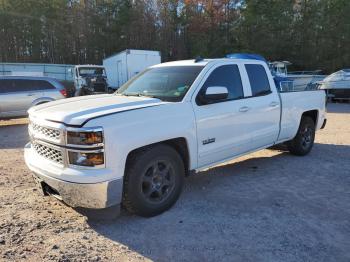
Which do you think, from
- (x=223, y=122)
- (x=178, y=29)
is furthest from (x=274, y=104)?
(x=178, y=29)

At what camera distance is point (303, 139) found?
24.2 ft

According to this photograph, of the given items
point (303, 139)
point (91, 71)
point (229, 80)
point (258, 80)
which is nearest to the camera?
point (229, 80)

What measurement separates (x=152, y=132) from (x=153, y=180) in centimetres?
61

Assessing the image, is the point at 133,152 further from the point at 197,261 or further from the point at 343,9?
the point at 343,9

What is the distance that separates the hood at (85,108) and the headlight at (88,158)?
32cm

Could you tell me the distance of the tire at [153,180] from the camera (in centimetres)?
407

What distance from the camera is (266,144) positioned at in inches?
243

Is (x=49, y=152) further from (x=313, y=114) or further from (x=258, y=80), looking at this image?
(x=313, y=114)

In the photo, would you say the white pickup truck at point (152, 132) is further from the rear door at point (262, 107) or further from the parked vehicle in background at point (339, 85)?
the parked vehicle in background at point (339, 85)

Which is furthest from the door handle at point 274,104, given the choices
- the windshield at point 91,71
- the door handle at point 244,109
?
the windshield at point 91,71

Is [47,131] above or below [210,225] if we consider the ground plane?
above

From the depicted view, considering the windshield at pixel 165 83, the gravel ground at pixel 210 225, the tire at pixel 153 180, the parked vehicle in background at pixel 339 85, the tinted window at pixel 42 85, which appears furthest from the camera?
the parked vehicle in background at pixel 339 85

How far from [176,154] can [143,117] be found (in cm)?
70

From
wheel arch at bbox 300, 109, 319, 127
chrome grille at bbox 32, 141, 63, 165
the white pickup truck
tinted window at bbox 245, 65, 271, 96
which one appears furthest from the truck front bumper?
wheel arch at bbox 300, 109, 319, 127
